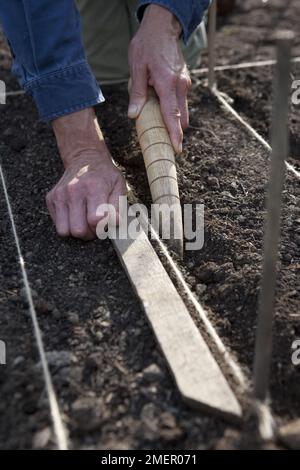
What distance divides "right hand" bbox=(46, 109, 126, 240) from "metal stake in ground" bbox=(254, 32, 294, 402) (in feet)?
2.43

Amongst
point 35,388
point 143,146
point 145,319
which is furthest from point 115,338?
point 143,146

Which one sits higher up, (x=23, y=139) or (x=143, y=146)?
(x=143, y=146)

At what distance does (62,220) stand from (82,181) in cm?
14

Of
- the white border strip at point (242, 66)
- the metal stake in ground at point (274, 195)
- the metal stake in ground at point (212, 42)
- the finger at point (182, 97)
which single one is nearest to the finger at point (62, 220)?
the finger at point (182, 97)

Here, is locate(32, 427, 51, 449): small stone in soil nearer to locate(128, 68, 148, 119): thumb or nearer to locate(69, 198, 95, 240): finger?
locate(69, 198, 95, 240): finger

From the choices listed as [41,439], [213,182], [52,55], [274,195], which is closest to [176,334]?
[41,439]

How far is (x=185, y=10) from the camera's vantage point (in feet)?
6.37

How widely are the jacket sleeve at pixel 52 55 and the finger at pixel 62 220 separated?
0.35 m

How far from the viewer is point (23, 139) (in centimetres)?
226

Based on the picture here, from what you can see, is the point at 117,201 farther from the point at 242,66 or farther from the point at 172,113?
the point at 242,66

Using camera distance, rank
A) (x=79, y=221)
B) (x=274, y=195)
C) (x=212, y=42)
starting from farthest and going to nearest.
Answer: (x=212, y=42)
(x=79, y=221)
(x=274, y=195)

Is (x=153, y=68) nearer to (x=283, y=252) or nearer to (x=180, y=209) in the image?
(x=180, y=209)

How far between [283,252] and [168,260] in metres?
0.33

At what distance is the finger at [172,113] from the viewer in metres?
1.76
